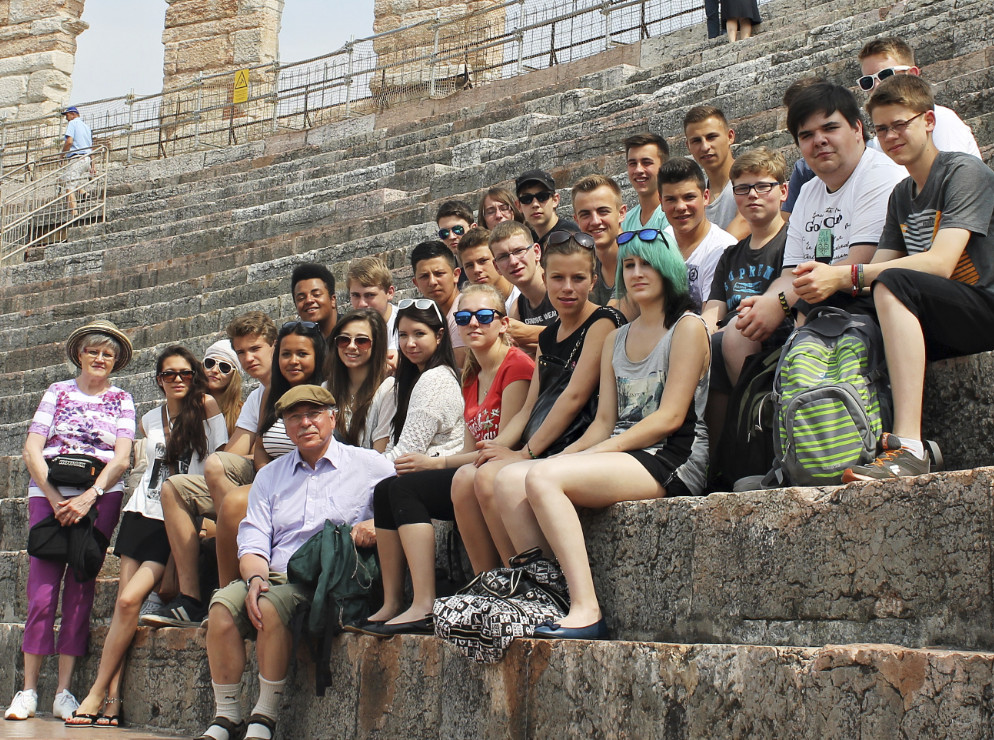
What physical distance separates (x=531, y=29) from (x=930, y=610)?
1594 cm

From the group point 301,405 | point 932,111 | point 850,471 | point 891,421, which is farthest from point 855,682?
point 301,405

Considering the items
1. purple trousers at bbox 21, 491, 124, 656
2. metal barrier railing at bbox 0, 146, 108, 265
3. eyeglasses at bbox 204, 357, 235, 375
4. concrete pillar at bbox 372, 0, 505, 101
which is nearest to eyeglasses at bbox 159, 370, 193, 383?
eyeglasses at bbox 204, 357, 235, 375

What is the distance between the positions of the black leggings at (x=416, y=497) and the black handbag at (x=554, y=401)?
0.37 meters

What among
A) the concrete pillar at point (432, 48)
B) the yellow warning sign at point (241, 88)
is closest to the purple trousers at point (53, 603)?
the concrete pillar at point (432, 48)

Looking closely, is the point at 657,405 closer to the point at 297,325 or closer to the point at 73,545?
the point at 297,325

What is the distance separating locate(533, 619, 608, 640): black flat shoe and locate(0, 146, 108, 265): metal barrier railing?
12.5 meters

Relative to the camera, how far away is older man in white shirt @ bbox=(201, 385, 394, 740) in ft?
16.5

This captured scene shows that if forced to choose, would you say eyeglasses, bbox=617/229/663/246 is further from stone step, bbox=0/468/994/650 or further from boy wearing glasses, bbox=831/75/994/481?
stone step, bbox=0/468/994/650

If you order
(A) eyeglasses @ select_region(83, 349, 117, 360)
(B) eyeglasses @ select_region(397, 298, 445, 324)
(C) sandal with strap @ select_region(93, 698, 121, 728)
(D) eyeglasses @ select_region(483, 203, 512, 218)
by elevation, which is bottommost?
(C) sandal with strap @ select_region(93, 698, 121, 728)

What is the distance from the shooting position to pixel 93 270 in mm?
13531

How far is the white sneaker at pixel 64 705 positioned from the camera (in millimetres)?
6125

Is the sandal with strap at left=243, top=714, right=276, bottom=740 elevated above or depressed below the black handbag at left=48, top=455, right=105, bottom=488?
below

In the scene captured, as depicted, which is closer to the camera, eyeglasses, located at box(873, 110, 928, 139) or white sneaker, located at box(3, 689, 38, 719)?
eyeglasses, located at box(873, 110, 928, 139)

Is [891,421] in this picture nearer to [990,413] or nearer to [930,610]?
[990,413]
